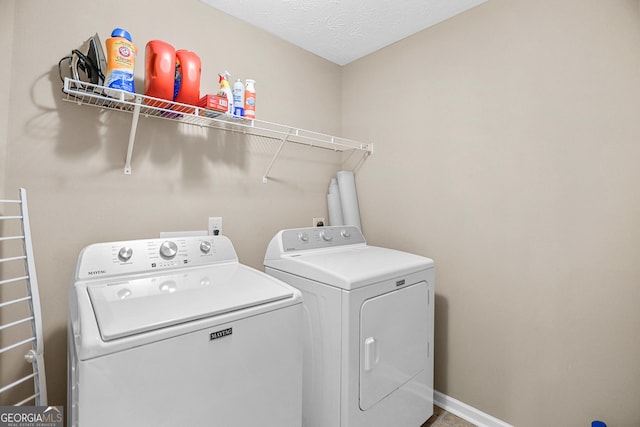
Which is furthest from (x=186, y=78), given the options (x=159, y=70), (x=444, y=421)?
(x=444, y=421)

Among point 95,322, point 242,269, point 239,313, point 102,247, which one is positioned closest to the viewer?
point 95,322

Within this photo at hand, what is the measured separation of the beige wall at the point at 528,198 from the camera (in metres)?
1.43

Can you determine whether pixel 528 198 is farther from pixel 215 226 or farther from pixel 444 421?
pixel 215 226

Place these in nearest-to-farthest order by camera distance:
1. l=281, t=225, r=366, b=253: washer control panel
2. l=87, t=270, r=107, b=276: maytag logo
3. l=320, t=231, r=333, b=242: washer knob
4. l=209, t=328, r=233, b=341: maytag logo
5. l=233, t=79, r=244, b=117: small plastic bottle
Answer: l=209, t=328, r=233, b=341: maytag logo → l=87, t=270, r=107, b=276: maytag logo → l=233, t=79, r=244, b=117: small plastic bottle → l=281, t=225, r=366, b=253: washer control panel → l=320, t=231, r=333, b=242: washer knob

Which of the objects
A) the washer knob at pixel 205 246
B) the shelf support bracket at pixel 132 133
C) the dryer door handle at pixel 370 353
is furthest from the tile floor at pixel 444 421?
the shelf support bracket at pixel 132 133

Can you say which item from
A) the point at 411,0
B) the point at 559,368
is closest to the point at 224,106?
the point at 411,0

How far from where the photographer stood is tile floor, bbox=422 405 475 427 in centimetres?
189

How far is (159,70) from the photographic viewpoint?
1415 millimetres

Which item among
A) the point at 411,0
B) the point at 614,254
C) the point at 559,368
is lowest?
the point at 559,368

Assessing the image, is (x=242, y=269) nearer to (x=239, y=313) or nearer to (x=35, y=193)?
(x=239, y=313)

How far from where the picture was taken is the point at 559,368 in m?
1.59

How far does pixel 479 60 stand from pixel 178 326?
2.15 meters

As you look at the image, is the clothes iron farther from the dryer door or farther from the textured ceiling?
the dryer door

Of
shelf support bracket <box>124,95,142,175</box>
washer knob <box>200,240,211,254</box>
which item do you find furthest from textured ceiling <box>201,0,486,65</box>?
washer knob <box>200,240,211,254</box>
